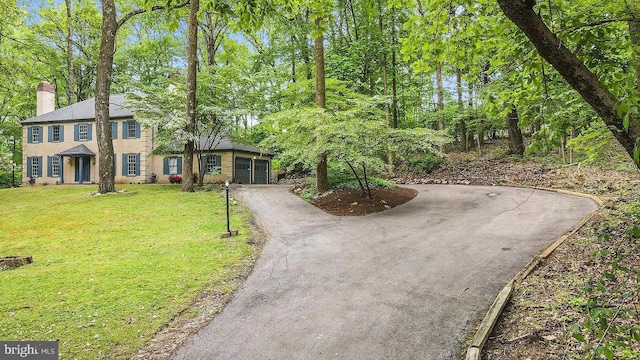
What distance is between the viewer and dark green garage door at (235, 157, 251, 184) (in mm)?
23047

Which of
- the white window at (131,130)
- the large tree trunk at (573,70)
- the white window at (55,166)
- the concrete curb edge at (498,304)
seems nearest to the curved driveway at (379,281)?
the concrete curb edge at (498,304)

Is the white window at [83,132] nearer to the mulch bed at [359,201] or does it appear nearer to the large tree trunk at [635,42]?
the mulch bed at [359,201]

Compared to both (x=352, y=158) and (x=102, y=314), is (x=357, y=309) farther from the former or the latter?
(x=352, y=158)

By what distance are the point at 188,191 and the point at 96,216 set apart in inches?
195

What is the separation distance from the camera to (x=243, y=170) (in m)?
23.7

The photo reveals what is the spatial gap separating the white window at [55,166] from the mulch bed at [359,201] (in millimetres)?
21086

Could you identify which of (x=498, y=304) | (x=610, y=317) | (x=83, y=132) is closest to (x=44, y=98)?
(x=83, y=132)

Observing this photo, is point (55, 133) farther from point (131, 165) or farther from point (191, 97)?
point (191, 97)

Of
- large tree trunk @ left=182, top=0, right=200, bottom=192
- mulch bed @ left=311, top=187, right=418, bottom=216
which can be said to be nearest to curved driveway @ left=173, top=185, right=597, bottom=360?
mulch bed @ left=311, top=187, right=418, bottom=216

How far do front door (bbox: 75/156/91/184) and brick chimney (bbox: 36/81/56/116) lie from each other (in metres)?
5.78

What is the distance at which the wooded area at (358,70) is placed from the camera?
2859 mm

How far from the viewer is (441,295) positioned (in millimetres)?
4754

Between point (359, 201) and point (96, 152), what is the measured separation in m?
20.2

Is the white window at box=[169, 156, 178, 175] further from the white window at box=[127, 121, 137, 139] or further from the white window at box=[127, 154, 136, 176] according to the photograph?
the white window at box=[127, 121, 137, 139]
